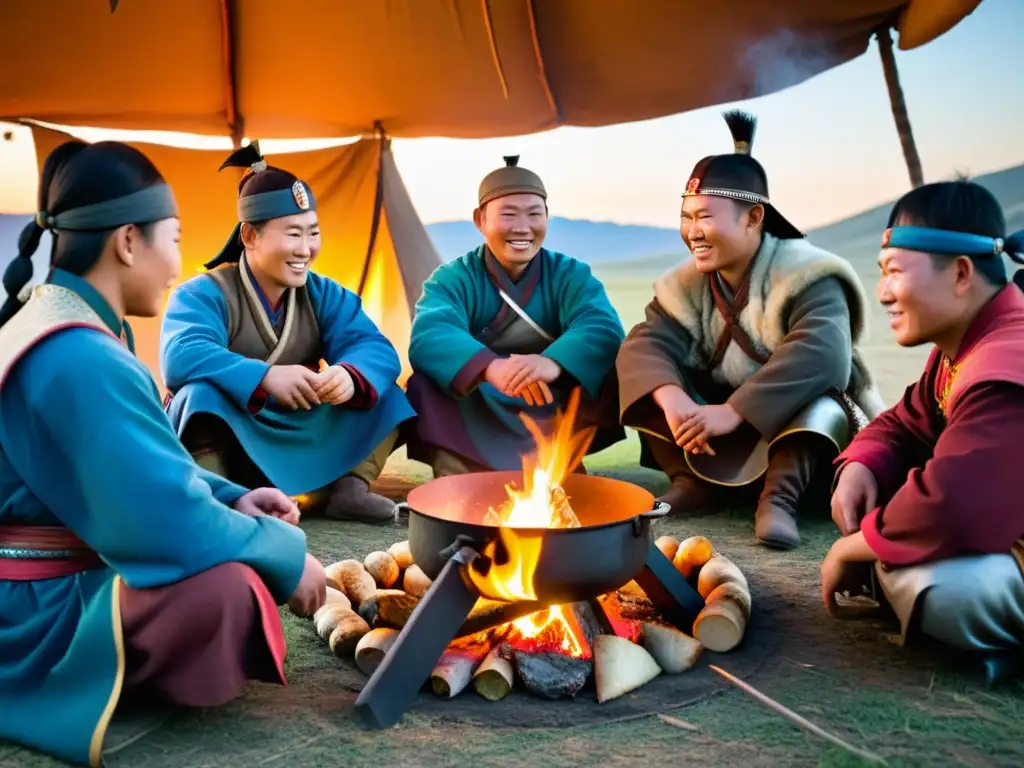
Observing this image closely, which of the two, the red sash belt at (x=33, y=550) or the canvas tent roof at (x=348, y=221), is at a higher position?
the canvas tent roof at (x=348, y=221)

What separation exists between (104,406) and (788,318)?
2.50 meters

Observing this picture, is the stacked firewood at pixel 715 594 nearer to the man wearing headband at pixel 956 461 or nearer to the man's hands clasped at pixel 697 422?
the man wearing headband at pixel 956 461

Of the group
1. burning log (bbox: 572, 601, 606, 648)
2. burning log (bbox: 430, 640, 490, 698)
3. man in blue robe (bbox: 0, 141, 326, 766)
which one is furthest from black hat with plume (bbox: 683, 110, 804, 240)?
man in blue robe (bbox: 0, 141, 326, 766)

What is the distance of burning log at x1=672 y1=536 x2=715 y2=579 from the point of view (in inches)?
104

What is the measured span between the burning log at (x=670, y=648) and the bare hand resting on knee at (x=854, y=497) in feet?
1.60

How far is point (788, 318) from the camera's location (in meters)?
3.44

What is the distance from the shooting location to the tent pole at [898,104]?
451 cm

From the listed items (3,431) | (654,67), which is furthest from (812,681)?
(654,67)

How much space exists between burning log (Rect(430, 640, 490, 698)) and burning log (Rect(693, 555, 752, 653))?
0.53 metres

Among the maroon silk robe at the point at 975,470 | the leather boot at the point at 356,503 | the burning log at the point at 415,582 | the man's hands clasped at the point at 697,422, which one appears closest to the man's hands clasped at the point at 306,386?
the leather boot at the point at 356,503

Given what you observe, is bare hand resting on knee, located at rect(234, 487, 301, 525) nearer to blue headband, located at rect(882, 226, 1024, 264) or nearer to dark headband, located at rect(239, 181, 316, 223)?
blue headband, located at rect(882, 226, 1024, 264)

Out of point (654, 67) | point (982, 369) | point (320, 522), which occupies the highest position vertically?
point (654, 67)

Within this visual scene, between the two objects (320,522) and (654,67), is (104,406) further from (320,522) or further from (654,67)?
(654,67)

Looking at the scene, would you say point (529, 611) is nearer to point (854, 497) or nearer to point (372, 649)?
point (372, 649)
